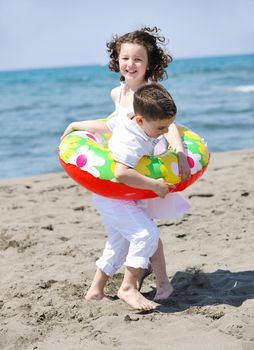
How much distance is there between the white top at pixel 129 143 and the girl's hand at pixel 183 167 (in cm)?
19

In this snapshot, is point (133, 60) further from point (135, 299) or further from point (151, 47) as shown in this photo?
point (135, 299)

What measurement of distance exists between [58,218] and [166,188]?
8.29 ft

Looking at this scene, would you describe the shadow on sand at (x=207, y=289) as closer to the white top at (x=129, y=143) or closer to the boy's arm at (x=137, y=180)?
the boy's arm at (x=137, y=180)

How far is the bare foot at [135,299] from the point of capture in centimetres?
386

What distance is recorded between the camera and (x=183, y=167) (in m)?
3.87

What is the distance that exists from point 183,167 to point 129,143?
37cm

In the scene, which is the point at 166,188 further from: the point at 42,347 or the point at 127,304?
the point at 42,347

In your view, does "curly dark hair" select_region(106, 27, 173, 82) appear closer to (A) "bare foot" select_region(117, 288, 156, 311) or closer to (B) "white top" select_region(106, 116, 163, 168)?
(B) "white top" select_region(106, 116, 163, 168)

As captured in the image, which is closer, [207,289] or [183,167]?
[183,167]

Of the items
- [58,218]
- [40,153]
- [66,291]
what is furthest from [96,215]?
[40,153]

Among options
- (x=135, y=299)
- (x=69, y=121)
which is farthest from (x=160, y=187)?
(x=69, y=121)

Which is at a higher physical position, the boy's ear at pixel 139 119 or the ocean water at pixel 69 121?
the boy's ear at pixel 139 119

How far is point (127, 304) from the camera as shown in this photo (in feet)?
13.1

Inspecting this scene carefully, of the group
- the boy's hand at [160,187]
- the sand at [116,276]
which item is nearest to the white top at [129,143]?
the boy's hand at [160,187]
